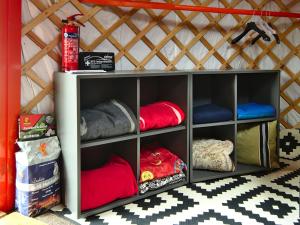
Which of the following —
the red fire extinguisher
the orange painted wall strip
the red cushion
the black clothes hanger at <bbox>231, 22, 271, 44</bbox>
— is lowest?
the red cushion

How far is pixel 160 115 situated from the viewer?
5.72 ft

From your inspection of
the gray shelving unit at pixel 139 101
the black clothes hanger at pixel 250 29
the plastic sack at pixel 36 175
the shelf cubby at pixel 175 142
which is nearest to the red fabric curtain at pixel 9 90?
the plastic sack at pixel 36 175

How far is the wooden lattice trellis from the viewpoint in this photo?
162cm

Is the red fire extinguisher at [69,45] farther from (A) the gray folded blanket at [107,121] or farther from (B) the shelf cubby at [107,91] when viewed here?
(A) the gray folded blanket at [107,121]

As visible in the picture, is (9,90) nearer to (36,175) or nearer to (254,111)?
(36,175)

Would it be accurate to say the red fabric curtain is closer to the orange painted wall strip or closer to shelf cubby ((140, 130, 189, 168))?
the orange painted wall strip

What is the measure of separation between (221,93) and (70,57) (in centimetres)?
97

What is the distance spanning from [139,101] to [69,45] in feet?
1.39

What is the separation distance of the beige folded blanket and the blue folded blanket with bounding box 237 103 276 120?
0.18 metres

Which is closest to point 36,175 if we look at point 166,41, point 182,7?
point 166,41

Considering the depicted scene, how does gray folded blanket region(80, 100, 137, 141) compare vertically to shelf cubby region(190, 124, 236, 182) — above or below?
above

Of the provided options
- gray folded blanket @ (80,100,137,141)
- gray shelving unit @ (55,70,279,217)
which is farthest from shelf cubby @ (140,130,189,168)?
gray folded blanket @ (80,100,137,141)

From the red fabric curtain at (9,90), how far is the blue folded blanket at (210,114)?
3.07ft

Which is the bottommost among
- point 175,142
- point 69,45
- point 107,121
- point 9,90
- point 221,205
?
point 221,205
